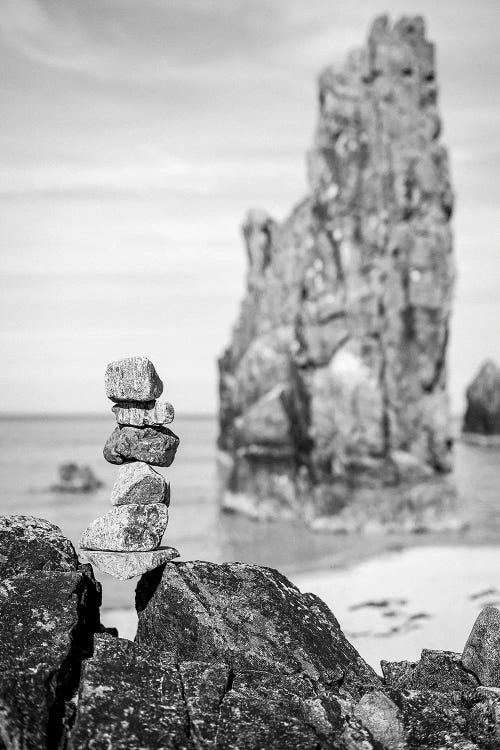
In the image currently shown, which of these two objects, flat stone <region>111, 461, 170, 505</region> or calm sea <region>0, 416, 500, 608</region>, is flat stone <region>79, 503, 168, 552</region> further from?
calm sea <region>0, 416, 500, 608</region>

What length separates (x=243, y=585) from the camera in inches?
448

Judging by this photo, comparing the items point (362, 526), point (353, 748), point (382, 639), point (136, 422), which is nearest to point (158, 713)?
point (353, 748)

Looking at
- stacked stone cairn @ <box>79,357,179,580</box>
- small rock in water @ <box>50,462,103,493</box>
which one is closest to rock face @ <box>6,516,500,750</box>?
stacked stone cairn @ <box>79,357,179,580</box>

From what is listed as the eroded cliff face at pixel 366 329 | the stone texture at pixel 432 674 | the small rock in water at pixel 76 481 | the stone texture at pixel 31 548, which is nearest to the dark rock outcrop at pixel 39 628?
the stone texture at pixel 31 548

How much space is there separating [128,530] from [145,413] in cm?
179

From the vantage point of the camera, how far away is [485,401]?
15438 cm

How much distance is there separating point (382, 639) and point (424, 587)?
290 inches

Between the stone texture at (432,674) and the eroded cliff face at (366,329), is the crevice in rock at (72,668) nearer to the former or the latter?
the stone texture at (432,674)

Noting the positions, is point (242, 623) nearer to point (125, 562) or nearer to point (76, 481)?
point (125, 562)

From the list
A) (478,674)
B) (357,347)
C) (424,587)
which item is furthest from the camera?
(357,347)

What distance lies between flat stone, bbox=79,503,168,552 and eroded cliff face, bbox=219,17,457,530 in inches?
1331

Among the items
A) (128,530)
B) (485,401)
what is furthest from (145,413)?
(485,401)

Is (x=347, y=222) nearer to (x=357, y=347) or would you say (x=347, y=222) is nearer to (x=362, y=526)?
(x=357, y=347)

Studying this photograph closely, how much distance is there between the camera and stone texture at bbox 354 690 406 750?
8.70 meters
